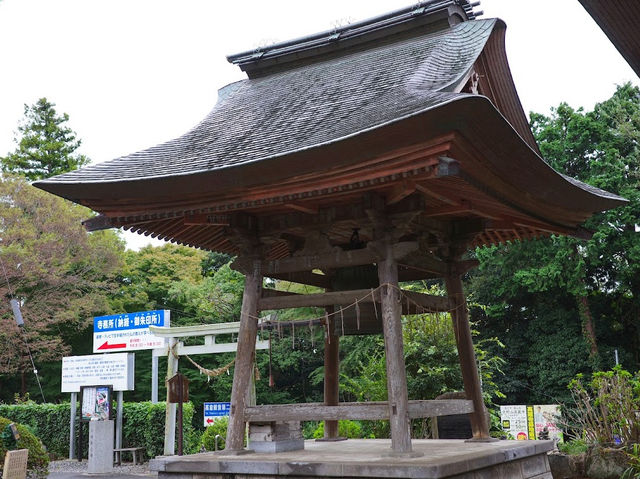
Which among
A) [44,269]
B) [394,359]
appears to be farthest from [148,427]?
[394,359]

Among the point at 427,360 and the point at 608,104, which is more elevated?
the point at 608,104

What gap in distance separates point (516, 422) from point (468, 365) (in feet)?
41.1

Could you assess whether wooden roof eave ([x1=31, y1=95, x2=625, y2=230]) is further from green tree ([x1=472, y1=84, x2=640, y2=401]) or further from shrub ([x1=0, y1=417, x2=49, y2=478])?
green tree ([x1=472, y1=84, x2=640, y2=401])

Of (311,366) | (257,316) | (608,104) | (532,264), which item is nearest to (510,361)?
Answer: (532,264)

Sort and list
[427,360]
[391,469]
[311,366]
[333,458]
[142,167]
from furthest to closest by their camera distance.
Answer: [311,366] < [427,360] < [142,167] < [333,458] < [391,469]

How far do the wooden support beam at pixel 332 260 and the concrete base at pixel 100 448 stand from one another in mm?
12095

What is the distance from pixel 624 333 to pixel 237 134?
970 inches

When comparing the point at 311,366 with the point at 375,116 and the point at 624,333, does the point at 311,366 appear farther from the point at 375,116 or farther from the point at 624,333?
the point at 375,116

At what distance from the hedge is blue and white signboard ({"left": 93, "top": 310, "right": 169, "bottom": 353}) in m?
2.45

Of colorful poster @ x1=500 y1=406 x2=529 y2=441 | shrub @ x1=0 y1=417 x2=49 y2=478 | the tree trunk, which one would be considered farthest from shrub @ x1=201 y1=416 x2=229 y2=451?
the tree trunk

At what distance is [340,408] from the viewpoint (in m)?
7.69

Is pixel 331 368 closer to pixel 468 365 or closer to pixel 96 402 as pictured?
pixel 468 365

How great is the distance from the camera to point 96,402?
20.4 m

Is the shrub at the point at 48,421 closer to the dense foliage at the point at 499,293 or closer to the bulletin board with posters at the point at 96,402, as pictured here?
the dense foliage at the point at 499,293
